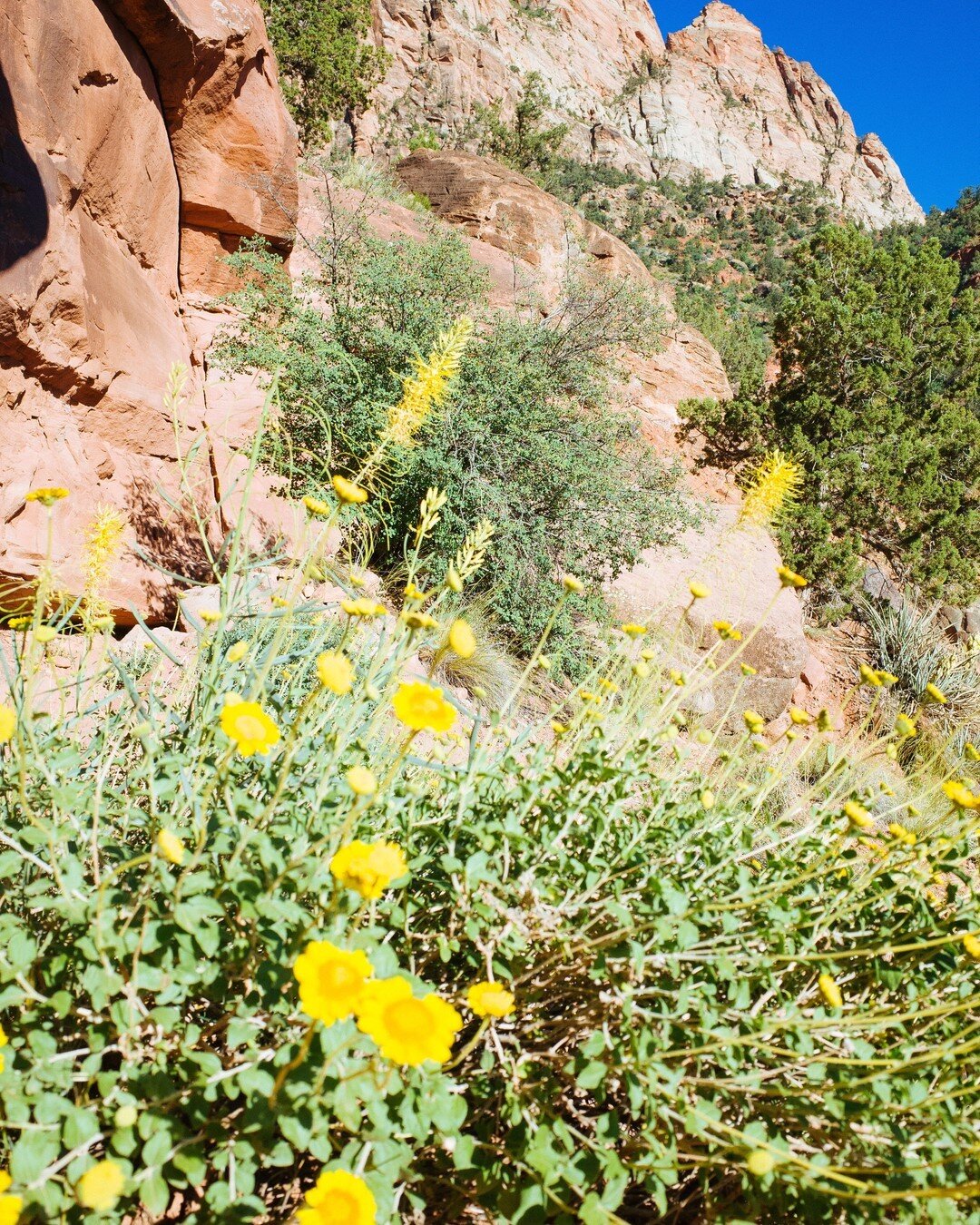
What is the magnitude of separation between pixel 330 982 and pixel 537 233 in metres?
14.3

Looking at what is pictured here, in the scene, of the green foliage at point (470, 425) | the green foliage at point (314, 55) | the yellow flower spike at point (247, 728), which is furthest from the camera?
the green foliage at point (314, 55)

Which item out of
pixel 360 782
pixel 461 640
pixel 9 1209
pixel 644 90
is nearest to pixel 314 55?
pixel 461 640

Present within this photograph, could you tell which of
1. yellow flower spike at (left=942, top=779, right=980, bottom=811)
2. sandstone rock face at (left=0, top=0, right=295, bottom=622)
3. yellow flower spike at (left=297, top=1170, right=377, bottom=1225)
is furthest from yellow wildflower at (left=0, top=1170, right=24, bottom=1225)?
sandstone rock face at (left=0, top=0, right=295, bottom=622)

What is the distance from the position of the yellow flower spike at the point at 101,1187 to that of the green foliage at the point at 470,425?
13.8 ft

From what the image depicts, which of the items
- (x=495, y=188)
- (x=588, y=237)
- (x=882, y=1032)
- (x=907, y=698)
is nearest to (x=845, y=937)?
(x=882, y=1032)

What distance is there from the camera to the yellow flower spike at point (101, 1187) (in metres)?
0.63

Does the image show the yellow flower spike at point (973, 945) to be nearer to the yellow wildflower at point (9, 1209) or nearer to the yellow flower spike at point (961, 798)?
the yellow flower spike at point (961, 798)

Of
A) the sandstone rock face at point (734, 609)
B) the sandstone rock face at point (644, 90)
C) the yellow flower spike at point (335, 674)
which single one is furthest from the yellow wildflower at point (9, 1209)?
the sandstone rock face at point (644, 90)

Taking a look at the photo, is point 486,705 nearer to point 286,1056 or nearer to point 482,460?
point 482,460

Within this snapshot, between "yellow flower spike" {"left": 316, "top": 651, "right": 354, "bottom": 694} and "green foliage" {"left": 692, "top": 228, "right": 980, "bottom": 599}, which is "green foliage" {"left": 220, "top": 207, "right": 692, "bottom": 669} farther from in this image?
"green foliage" {"left": 692, "top": 228, "right": 980, "bottom": 599}

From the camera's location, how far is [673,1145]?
985 mm

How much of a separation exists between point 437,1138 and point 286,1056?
12.7 inches

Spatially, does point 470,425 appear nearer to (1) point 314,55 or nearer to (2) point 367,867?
(2) point 367,867

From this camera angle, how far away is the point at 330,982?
2.36 ft
